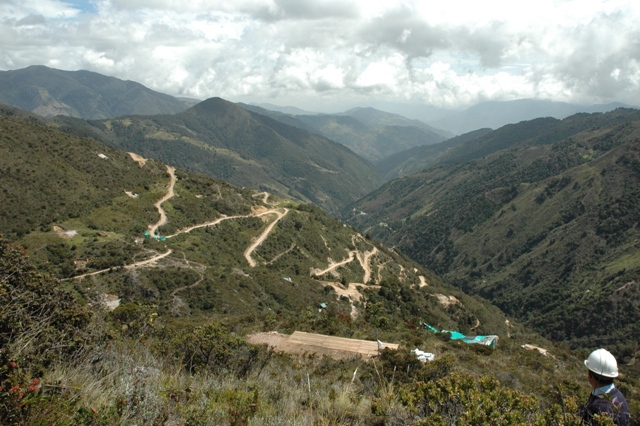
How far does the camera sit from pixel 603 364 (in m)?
7.34

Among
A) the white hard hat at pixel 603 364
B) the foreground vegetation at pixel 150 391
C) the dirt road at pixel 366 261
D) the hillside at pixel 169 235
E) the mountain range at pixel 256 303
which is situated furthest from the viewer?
the dirt road at pixel 366 261

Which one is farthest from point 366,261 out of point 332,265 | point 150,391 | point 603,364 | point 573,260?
point 573,260

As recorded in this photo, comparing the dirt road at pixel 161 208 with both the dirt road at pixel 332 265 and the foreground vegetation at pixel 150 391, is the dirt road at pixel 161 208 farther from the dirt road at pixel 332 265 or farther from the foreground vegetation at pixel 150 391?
the foreground vegetation at pixel 150 391

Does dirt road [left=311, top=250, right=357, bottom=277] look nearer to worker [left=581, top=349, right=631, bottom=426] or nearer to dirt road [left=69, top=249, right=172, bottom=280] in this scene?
dirt road [left=69, top=249, right=172, bottom=280]

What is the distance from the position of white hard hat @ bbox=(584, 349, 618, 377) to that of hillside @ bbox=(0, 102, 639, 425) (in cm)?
108

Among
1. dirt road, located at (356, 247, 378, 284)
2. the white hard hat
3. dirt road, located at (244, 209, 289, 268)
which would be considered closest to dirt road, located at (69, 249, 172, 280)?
dirt road, located at (244, 209, 289, 268)

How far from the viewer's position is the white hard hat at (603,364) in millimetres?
→ 7199

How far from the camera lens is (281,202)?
11338 centimetres

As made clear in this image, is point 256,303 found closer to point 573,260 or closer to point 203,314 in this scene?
point 203,314

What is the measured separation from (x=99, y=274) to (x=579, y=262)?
162 meters

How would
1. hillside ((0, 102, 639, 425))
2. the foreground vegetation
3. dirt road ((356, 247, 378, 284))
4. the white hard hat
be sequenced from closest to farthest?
the foreground vegetation, hillside ((0, 102, 639, 425)), the white hard hat, dirt road ((356, 247, 378, 284))

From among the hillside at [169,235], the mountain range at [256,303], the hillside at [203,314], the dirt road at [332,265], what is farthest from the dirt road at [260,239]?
the dirt road at [332,265]

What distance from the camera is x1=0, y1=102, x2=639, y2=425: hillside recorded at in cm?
704

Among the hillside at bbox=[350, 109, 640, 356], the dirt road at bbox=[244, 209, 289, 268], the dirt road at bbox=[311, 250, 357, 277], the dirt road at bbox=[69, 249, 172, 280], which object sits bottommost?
the hillside at bbox=[350, 109, 640, 356]
